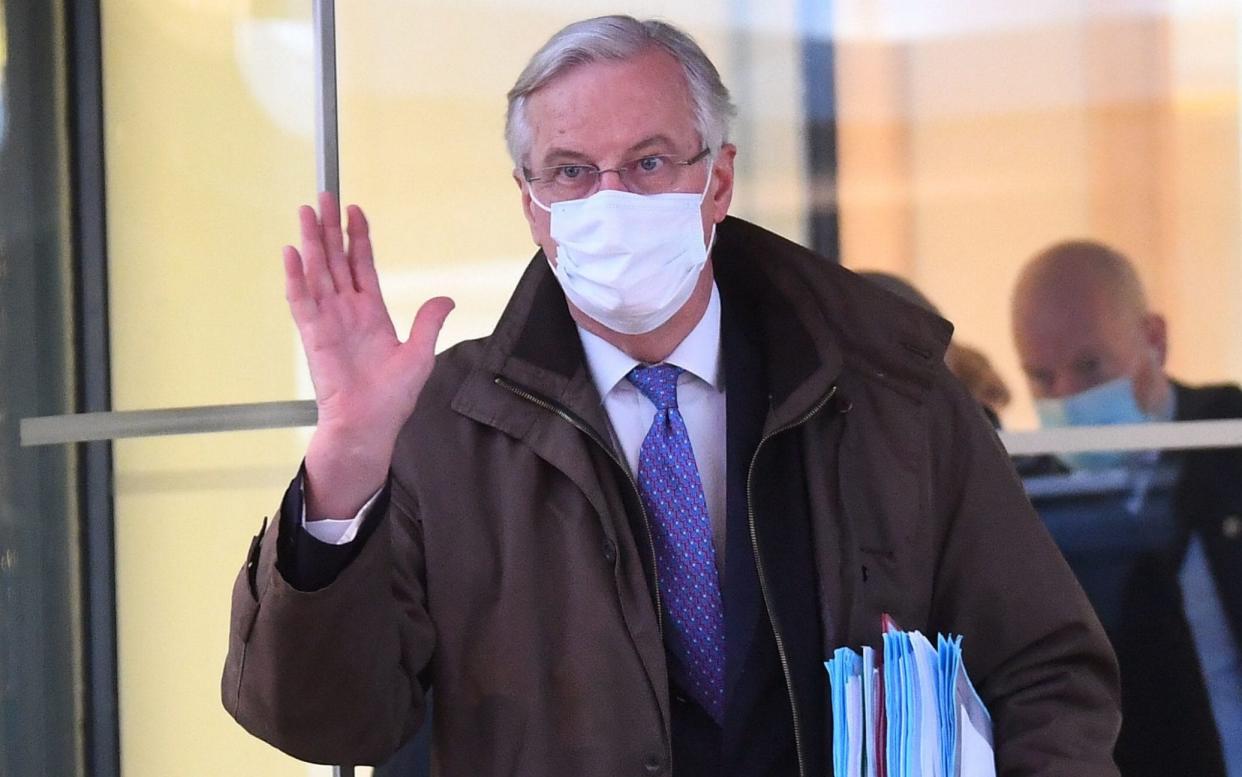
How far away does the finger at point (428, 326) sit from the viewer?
169cm

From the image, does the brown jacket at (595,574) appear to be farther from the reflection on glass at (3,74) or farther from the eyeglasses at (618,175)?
the reflection on glass at (3,74)

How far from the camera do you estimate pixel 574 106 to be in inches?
77.6

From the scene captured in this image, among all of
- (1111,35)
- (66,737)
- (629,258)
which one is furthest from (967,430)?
(66,737)

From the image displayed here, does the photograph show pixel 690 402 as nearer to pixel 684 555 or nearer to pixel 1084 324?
pixel 684 555

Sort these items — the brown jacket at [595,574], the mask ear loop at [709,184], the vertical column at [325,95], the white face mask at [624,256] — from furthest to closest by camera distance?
the vertical column at [325,95] → the mask ear loop at [709,184] → the white face mask at [624,256] → the brown jacket at [595,574]

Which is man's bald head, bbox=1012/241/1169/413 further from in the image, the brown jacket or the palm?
the palm

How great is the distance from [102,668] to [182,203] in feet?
3.56

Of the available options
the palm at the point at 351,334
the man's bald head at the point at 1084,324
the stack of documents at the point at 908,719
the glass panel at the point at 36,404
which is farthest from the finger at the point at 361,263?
the man's bald head at the point at 1084,324

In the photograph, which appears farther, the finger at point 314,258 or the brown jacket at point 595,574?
the brown jacket at point 595,574

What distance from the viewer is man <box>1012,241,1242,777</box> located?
10.9ft

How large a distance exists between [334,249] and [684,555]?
606 millimetres

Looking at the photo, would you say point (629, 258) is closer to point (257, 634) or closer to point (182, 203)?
point (257, 634)

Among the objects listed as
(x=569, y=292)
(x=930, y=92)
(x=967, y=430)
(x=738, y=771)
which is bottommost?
(x=738, y=771)

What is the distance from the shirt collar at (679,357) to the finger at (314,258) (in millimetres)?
453
